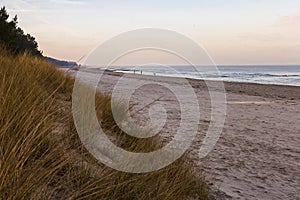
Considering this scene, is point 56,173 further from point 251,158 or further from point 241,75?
point 241,75

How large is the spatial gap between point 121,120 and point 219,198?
2.02 metres

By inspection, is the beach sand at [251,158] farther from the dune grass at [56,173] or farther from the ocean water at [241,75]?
the ocean water at [241,75]

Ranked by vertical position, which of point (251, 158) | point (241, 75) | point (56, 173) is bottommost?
point (251, 158)

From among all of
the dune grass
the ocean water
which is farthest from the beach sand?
the ocean water

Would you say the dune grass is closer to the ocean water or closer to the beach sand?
the beach sand

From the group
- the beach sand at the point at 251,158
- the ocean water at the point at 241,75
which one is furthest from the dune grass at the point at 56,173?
the ocean water at the point at 241,75

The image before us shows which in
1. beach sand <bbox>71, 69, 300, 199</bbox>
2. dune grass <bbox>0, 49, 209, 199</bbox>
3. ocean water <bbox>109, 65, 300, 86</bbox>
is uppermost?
ocean water <bbox>109, 65, 300, 86</bbox>

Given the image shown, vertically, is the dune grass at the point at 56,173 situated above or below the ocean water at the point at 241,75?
below

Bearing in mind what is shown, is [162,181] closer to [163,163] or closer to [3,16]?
[163,163]

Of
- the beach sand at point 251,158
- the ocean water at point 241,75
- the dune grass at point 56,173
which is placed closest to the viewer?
the dune grass at point 56,173

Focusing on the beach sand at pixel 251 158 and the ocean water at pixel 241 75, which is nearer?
the beach sand at pixel 251 158

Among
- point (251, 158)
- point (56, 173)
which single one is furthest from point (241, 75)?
point (56, 173)

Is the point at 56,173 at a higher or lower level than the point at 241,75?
lower

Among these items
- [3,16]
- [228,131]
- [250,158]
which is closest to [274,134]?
[228,131]
